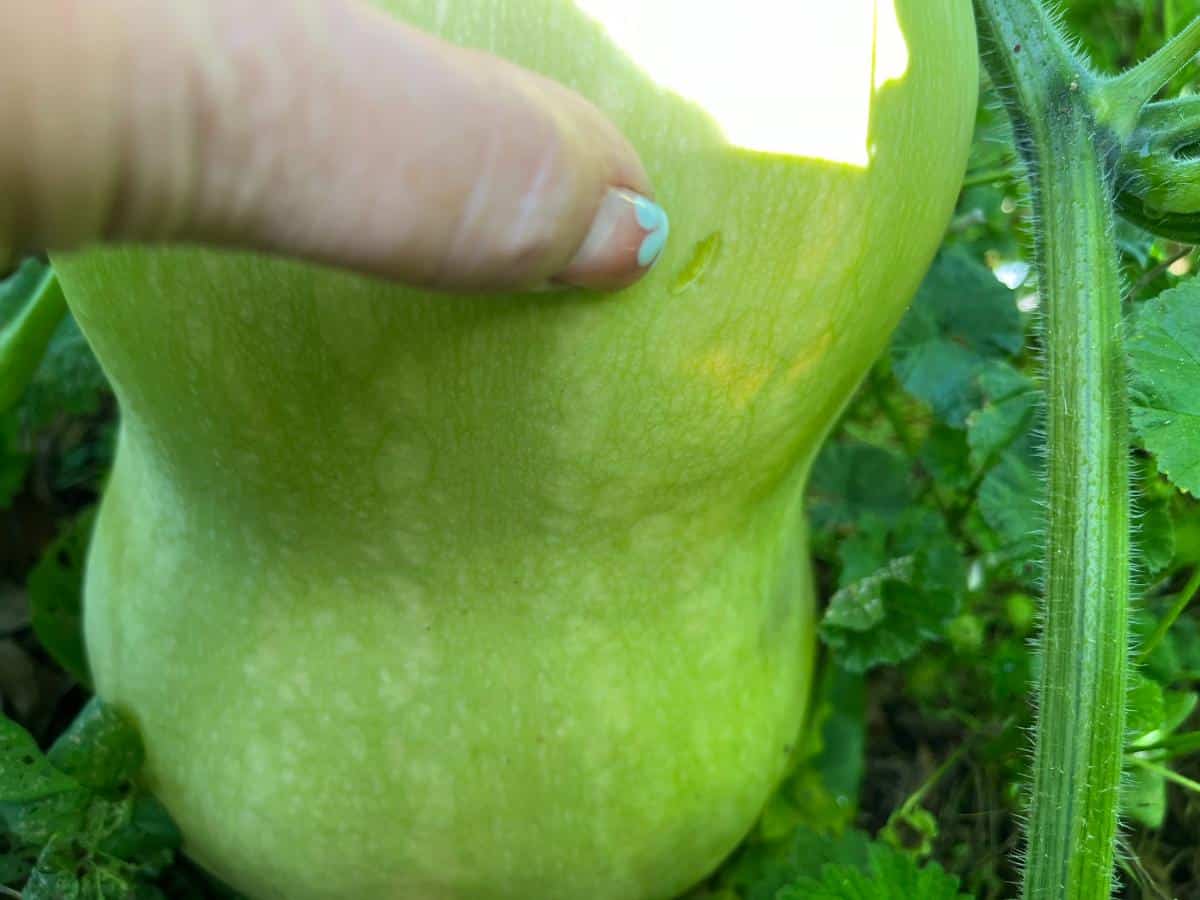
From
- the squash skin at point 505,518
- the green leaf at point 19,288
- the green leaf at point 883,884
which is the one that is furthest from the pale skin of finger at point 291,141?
the green leaf at point 19,288

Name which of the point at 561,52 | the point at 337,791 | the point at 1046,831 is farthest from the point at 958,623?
the point at 561,52

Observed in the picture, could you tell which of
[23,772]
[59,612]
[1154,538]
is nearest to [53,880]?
[23,772]

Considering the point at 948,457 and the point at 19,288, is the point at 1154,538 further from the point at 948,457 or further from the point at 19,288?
the point at 19,288

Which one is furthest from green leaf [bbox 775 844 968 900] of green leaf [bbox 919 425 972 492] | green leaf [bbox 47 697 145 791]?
green leaf [bbox 47 697 145 791]

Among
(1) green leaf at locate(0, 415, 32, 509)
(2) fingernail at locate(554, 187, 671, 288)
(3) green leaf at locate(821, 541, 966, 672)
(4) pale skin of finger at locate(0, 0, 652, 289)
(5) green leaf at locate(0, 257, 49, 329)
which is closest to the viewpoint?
(4) pale skin of finger at locate(0, 0, 652, 289)

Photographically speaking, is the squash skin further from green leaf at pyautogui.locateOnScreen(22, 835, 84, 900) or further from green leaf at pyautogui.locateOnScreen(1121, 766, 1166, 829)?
green leaf at pyautogui.locateOnScreen(1121, 766, 1166, 829)
